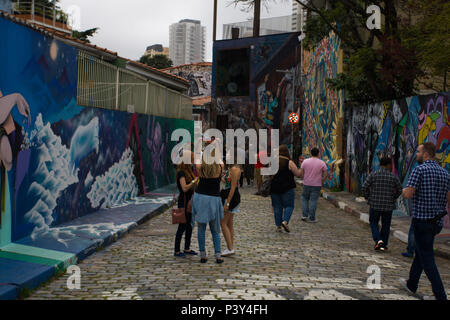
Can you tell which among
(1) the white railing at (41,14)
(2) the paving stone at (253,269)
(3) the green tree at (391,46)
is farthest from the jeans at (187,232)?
(1) the white railing at (41,14)

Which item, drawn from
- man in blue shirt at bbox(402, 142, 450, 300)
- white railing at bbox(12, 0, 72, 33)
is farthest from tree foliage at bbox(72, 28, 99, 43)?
man in blue shirt at bbox(402, 142, 450, 300)

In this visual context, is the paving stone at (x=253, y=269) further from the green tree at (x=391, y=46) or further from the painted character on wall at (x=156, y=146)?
the painted character on wall at (x=156, y=146)

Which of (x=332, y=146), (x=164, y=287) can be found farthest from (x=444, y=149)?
(x=332, y=146)

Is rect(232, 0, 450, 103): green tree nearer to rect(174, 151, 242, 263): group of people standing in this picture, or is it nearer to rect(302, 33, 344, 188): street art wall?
rect(302, 33, 344, 188): street art wall

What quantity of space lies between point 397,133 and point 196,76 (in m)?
37.4

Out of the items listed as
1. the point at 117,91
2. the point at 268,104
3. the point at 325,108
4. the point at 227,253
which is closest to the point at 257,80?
the point at 268,104

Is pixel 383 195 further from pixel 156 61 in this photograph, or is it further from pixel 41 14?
pixel 156 61

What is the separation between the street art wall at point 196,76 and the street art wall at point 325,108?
21.8 m

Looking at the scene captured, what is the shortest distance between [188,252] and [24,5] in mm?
25859

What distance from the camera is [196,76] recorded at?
49125mm

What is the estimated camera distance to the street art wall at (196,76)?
160ft

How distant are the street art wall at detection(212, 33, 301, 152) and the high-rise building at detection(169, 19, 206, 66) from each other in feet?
355

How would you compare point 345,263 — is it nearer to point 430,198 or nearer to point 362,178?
point 430,198

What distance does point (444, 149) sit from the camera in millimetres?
10328
